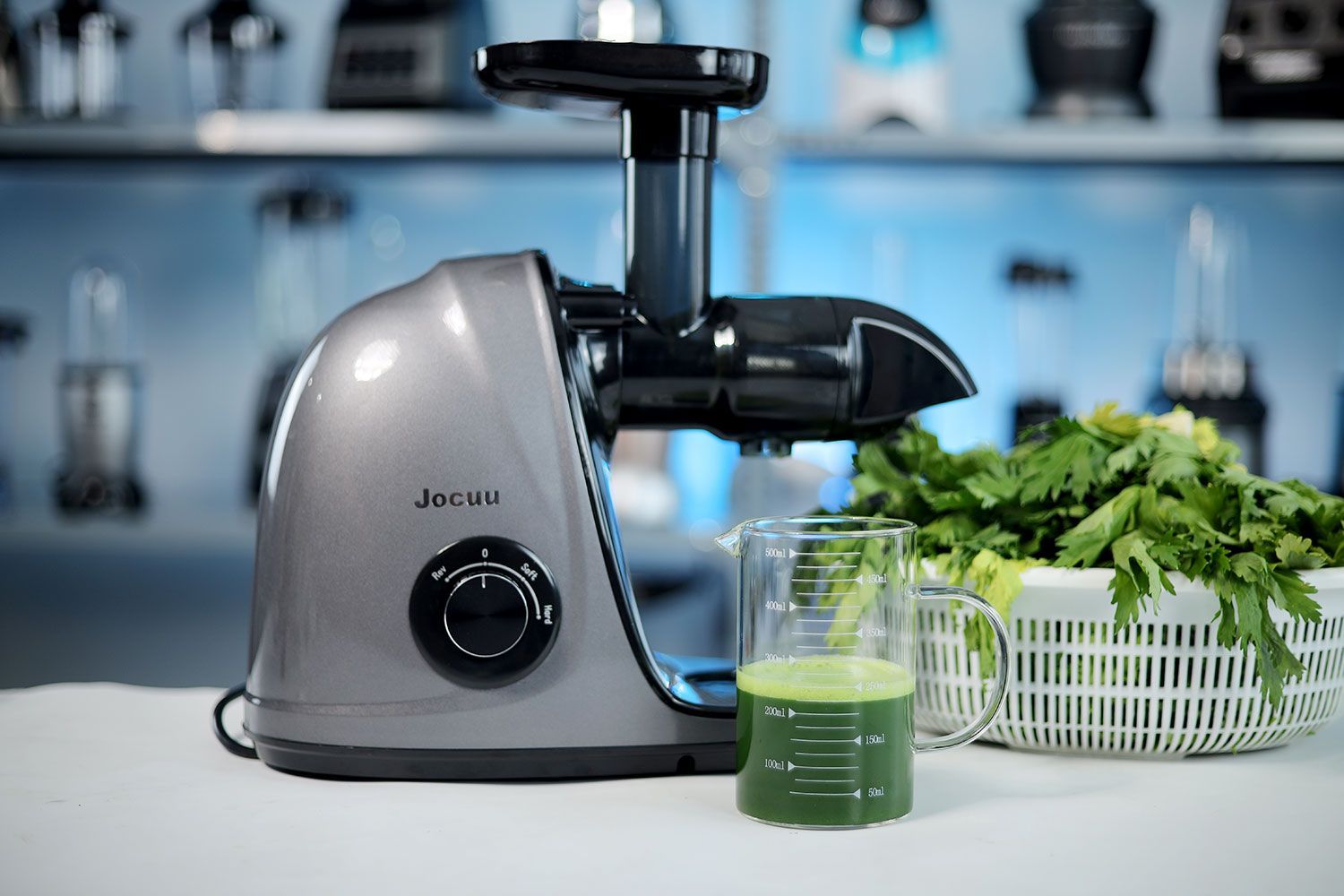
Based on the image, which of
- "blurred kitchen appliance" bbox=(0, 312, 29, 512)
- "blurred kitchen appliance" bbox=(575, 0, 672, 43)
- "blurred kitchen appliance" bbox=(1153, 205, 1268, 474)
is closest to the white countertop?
"blurred kitchen appliance" bbox=(1153, 205, 1268, 474)

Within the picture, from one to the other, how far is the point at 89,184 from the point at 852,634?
209 centimetres

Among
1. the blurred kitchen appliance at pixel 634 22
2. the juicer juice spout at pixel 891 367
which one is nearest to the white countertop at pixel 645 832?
the juicer juice spout at pixel 891 367

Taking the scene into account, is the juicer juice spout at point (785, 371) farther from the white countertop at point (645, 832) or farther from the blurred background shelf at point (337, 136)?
the blurred background shelf at point (337, 136)

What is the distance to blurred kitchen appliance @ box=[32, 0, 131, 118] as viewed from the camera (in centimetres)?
204

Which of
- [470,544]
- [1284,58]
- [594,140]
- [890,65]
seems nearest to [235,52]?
[594,140]

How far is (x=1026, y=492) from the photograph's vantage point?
73 cm

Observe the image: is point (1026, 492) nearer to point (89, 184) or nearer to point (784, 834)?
point (784, 834)

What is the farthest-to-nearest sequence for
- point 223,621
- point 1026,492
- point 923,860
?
1. point 223,621
2. point 1026,492
3. point 923,860

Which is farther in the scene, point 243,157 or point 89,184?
point 89,184

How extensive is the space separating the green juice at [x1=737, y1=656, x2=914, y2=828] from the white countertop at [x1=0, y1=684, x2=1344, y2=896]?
0.01 m

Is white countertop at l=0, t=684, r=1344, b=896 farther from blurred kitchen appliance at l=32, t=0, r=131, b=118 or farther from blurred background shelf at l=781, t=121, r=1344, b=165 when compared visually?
blurred kitchen appliance at l=32, t=0, r=131, b=118

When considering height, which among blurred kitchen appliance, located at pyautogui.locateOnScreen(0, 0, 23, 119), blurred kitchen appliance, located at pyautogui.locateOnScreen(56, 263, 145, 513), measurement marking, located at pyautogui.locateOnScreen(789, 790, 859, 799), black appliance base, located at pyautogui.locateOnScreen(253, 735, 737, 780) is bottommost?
blurred kitchen appliance, located at pyautogui.locateOnScreen(56, 263, 145, 513)

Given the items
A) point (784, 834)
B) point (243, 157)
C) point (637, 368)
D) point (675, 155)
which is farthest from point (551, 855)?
point (243, 157)

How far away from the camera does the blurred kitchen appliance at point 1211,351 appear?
196 cm
